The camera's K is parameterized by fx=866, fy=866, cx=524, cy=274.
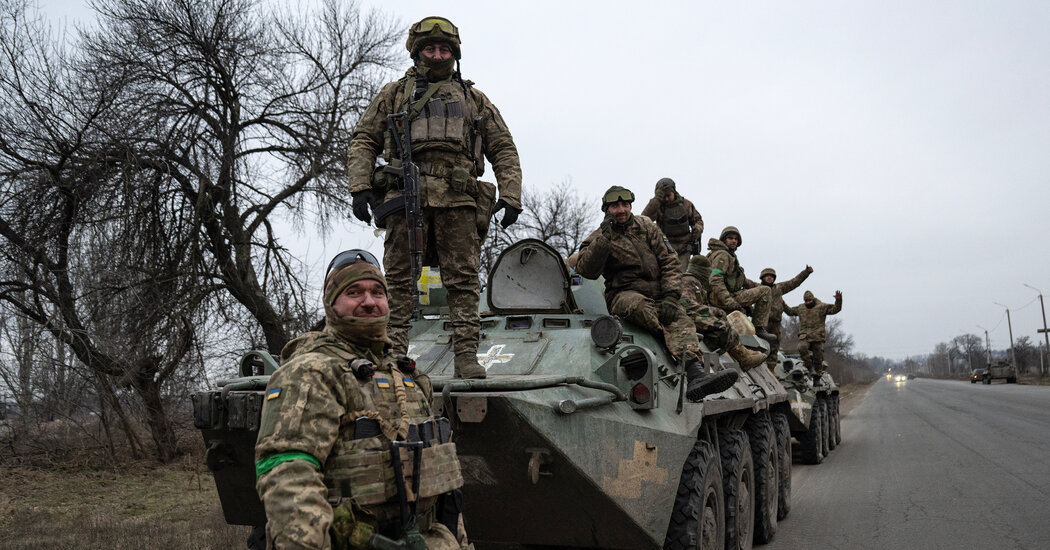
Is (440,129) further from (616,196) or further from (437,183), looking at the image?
(616,196)

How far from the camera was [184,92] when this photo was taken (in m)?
11.8

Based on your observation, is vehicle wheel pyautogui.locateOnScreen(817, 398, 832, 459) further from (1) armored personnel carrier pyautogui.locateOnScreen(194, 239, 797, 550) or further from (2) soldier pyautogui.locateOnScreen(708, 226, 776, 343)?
(1) armored personnel carrier pyautogui.locateOnScreen(194, 239, 797, 550)

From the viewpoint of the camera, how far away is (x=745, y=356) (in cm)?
784

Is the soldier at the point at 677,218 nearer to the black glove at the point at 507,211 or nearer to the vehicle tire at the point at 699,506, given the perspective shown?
the vehicle tire at the point at 699,506

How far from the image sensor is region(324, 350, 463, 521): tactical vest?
255cm

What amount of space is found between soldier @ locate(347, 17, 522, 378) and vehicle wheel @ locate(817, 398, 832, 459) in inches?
403

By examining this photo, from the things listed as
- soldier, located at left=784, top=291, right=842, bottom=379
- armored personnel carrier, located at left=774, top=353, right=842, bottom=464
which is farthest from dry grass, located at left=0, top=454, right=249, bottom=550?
soldier, located at left=784, top=291, right=842, bottom=379

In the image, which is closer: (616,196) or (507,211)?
(507,211)

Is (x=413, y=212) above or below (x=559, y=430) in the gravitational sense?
above

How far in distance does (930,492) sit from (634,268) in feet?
16.7

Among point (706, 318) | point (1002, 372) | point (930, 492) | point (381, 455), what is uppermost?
point (706, 318)

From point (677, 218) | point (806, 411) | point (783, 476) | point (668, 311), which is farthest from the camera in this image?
point (806, 411)

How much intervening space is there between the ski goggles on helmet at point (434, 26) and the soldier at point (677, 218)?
4.76 m

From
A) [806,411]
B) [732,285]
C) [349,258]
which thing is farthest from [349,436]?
[806,411]
